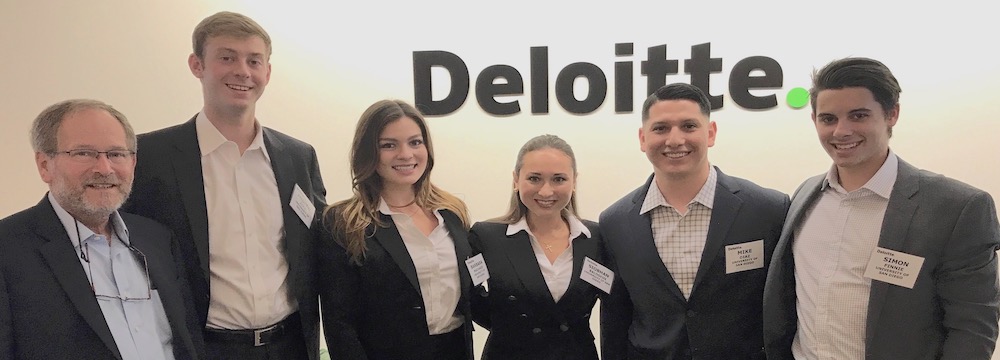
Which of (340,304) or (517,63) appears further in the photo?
(517,63)

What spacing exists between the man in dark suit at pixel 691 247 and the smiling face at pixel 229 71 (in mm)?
1526

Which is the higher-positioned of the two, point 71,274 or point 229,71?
point 229,71

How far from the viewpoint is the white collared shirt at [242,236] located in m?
2.32

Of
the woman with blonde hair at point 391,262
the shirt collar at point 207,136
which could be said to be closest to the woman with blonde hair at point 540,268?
the woman with blonde hair at point 391,262

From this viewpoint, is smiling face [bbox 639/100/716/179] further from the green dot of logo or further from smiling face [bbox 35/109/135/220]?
the green dot of logo

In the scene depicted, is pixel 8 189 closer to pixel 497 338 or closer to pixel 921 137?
pixel 497 338

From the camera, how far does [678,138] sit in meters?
2.38

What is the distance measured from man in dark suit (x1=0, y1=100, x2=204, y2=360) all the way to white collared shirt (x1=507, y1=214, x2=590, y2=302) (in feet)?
4.10

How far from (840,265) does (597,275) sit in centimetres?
84

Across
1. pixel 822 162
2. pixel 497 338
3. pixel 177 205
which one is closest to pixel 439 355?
pixel 497 338

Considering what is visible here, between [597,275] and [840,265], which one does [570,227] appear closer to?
[597,275]

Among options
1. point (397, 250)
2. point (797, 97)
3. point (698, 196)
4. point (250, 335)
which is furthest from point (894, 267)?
point (797, 97)

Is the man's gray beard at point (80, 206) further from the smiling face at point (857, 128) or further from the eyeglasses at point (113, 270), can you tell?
the smiling face at point (857, 128)

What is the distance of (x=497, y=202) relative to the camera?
4.35 metres
